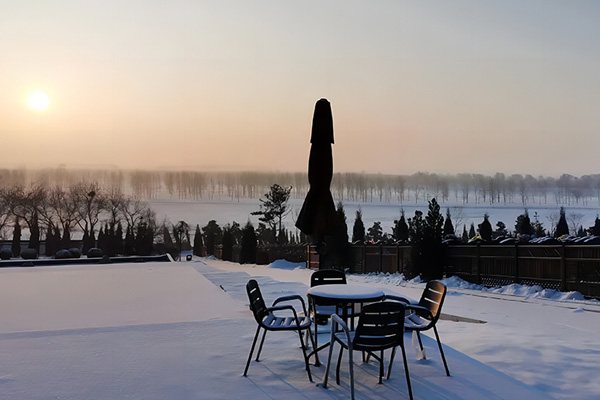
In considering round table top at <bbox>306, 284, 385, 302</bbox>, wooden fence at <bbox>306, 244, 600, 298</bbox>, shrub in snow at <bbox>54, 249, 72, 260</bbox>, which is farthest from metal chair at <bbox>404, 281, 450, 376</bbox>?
shrub in snow at <bbox>54, 249, 72, 260</bbox>

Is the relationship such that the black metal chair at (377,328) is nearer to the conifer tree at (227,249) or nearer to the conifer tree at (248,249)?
the conifer tree at (248,249)

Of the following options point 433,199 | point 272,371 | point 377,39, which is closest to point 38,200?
point 433,199

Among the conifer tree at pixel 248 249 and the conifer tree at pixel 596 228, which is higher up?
the conifer tree at pixel 596 228

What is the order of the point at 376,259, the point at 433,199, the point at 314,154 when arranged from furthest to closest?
the point at 376,259 < the point at 433,199 < the point at 314,154

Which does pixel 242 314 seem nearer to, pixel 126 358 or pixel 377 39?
pixel 126 358

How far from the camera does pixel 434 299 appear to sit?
16.5ft

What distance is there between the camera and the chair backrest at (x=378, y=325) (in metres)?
4.07

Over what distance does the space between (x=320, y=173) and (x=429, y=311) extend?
2.79m

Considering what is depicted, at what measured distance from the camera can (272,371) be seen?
4.98 meters

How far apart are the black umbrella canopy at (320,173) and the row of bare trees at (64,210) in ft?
142

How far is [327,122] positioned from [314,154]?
0.50 meters

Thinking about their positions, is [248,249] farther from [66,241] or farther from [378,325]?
[378,325]

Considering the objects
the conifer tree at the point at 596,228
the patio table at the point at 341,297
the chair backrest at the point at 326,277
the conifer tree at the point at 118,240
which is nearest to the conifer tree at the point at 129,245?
the conifer tree at the point at 118,240

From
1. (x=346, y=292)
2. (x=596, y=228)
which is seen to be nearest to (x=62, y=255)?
(x=346, y=292)
